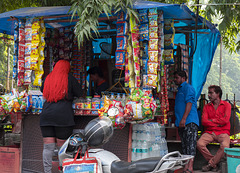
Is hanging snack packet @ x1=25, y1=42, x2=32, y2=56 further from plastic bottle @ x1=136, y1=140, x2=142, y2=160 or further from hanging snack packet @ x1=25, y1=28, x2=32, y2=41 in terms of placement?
plastic bottle @ x1=136, y1=140, x2=142, y2=160

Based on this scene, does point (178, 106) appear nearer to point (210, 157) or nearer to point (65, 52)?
point (210, 157)

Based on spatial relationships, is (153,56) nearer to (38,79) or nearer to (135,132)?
(135,132)

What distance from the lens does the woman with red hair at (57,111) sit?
16.6ft

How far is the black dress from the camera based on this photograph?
199 inches

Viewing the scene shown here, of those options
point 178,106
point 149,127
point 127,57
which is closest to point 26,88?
point 127,57

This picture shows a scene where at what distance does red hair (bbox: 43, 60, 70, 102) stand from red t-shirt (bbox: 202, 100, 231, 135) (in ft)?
9.50

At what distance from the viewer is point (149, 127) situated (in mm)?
5262

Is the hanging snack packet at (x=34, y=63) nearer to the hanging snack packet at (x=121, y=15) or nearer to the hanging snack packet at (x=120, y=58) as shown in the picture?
the hanging snack packet at (x=120, y=58)

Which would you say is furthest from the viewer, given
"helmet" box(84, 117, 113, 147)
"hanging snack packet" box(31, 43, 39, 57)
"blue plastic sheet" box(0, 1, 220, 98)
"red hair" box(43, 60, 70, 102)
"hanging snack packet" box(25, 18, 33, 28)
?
"hanging snack packet" box(25, 18, 33, 28)

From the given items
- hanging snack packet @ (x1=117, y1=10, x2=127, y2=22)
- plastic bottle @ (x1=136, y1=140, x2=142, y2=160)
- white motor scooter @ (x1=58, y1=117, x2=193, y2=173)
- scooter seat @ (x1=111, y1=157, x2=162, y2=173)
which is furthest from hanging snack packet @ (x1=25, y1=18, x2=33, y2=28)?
scooter seat @ (x1=111, y1=157, x2=162, y2=173)

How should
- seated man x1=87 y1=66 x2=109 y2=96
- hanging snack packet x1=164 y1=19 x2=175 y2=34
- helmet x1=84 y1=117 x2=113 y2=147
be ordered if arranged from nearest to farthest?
helmet x1=84 y1=117 x2=113 y2=147, hanging snack packet x1=164 y1=19 x2=175 y2=34, seated man x1=87 y1=66 x2=109 y2=96

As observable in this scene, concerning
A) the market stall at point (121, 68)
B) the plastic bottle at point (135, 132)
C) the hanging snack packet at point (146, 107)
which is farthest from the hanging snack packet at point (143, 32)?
the plastic bottle at point (135, 132)

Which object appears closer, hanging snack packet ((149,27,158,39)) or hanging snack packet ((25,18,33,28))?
hanging snack packet ((149,27,158,39))

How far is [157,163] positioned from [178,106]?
3.24m
